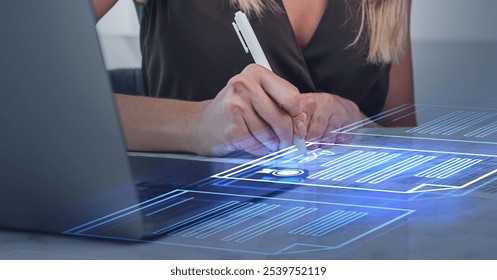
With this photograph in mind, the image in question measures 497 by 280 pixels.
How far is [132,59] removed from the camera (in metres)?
0.63

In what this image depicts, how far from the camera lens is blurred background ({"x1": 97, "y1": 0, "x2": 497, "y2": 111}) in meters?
0.77

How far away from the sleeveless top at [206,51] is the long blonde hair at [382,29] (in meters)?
0.05

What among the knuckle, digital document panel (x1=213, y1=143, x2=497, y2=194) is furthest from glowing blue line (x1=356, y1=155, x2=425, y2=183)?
the knuckle

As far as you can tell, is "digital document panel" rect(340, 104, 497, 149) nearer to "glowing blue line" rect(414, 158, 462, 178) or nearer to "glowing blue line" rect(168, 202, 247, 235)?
"glowing blue line" rect(414, 158, 462, 178)

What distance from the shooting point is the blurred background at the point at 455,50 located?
77 cm

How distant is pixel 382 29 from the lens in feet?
2.46

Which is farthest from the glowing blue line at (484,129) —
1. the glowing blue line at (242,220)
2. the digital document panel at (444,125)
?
the glowing blue line at (242,220)

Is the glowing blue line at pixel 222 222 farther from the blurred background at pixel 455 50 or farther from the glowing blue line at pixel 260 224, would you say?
the blurred background at pixel 455 50

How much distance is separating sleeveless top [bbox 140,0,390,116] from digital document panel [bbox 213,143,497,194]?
60mm

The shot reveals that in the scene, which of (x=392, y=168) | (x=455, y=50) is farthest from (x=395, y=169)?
(x=455, y=50)
